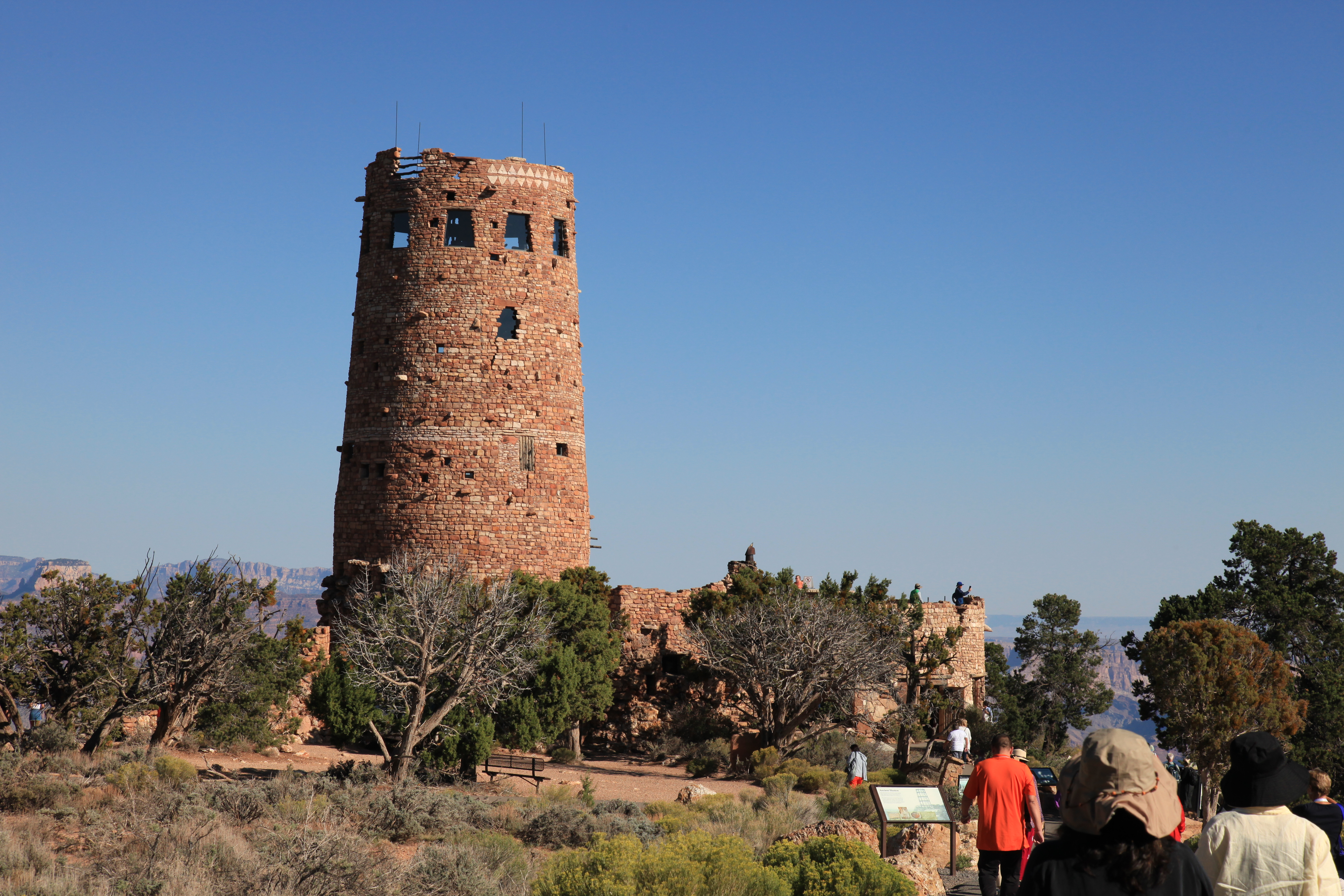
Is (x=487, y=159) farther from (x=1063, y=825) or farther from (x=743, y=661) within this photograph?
(x=1063, y=825)

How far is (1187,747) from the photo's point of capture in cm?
3216

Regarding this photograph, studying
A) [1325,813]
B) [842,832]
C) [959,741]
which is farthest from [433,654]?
[1325,813]

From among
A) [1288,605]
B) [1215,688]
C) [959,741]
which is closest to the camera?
[959,741]

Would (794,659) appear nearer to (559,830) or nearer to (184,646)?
(559,830)

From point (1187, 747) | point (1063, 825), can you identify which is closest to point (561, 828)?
point (1063, 825)

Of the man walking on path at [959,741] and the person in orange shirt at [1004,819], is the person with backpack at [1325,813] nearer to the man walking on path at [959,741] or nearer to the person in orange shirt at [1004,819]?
the person in orange shirt at [1004,819]

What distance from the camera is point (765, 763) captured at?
2402 cm

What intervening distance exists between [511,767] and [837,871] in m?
12.8

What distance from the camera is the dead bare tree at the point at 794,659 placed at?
2455 centimetres

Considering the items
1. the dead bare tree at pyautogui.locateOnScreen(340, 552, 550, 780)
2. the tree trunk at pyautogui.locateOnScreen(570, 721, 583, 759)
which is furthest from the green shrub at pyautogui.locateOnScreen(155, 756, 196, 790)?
the tree trunk at pyautogui.locateOnScreen(570, 721, 583, 759)

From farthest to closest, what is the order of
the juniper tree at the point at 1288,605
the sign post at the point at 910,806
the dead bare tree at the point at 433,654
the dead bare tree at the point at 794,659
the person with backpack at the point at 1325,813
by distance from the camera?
the juniper tree at the point at 1288,605 < the dead bare tree at the point at 794,659 < the dead bare tree at the point at 433,654 < the sign post at the point at 910,806 < the person with backpack at the point at 1325,813

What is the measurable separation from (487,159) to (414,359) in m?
5.27

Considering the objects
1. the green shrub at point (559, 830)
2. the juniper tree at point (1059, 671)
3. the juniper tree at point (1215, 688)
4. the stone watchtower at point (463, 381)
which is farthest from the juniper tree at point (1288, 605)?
the green shrub at point (559, 830)

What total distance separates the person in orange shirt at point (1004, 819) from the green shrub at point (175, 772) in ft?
41.1
